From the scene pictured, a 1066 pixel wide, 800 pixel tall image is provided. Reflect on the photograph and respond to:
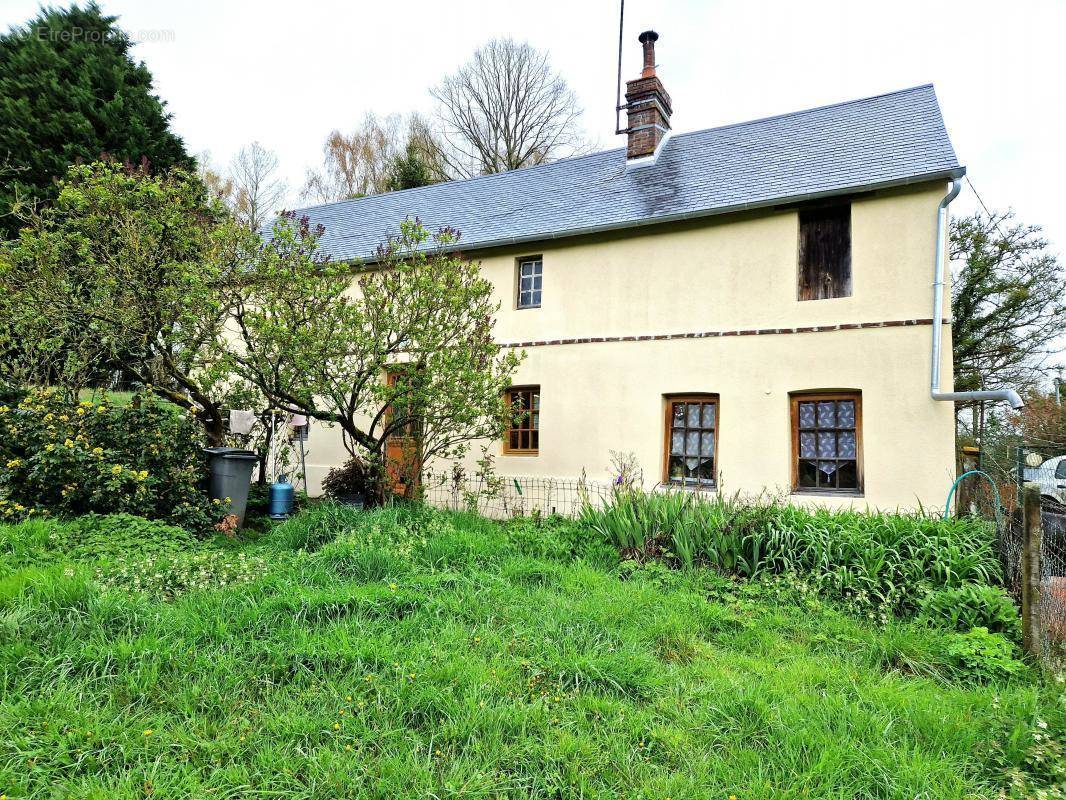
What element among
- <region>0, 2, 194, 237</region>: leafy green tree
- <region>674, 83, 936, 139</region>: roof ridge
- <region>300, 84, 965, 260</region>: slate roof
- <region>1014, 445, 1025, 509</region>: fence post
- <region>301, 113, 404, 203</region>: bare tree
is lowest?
<region>1014, 445, 1025, 509</region>: fence post

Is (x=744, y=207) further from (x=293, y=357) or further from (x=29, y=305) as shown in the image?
(x=29, y=305)

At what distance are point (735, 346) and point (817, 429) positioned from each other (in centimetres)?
169

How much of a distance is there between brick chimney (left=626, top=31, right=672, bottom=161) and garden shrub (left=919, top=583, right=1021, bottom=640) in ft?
31.3

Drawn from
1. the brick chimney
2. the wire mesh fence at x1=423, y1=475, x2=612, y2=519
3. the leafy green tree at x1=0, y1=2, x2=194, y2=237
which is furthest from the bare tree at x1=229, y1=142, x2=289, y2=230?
the wire mesh fence at x1=423, y1=475, x2=612, y2=519

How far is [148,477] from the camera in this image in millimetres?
6734

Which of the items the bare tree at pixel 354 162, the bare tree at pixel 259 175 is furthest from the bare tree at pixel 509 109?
the bare tree at pixel 259 175

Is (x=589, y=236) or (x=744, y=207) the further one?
(x=589, y=236)

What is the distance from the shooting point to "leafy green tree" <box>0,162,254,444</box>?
290 inches

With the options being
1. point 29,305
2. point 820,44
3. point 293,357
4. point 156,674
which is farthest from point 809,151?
point 29,305

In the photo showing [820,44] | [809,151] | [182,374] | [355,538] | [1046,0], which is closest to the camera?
[355,538]

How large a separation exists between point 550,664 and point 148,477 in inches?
217

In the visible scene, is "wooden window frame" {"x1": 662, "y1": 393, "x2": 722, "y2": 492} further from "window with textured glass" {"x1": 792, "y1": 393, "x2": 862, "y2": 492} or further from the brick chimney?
the brick chimney

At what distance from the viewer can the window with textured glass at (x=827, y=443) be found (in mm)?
8258

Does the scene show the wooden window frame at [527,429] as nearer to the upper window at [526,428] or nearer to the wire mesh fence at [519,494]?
the upper window at [526,428]
